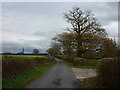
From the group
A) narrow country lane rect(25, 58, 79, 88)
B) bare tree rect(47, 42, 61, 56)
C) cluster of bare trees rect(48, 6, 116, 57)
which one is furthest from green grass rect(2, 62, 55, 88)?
bare tree rect(47, 42, 61, 56)

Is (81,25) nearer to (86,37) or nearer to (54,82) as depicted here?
(86,37)

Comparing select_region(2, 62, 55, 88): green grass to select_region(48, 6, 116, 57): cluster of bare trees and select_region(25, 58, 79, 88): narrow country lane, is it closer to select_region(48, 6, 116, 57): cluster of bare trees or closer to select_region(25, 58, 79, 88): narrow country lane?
select_region(25, 58, 79, 88): narrow country lane

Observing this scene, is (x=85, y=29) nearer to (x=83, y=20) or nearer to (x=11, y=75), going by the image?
(x=83, y=20)

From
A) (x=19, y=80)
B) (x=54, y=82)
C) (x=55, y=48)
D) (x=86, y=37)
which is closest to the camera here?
(x=19, y=80)

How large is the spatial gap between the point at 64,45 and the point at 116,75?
3142 centimetres

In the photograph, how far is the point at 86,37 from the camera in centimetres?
3366

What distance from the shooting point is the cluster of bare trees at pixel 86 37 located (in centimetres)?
3225

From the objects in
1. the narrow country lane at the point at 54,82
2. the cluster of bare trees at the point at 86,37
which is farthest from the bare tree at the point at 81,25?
the narrow country lane at the point at 54,82

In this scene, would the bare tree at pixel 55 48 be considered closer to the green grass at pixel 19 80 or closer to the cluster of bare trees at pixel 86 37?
the cluster of bare trees at pixel 86 37

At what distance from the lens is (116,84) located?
271 inches

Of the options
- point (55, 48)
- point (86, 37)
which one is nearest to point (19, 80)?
point (86, 37)

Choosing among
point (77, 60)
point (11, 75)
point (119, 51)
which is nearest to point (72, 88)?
point (119, 51)

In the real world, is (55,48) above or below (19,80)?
above

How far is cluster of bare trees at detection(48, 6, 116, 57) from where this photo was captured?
3225 cm
